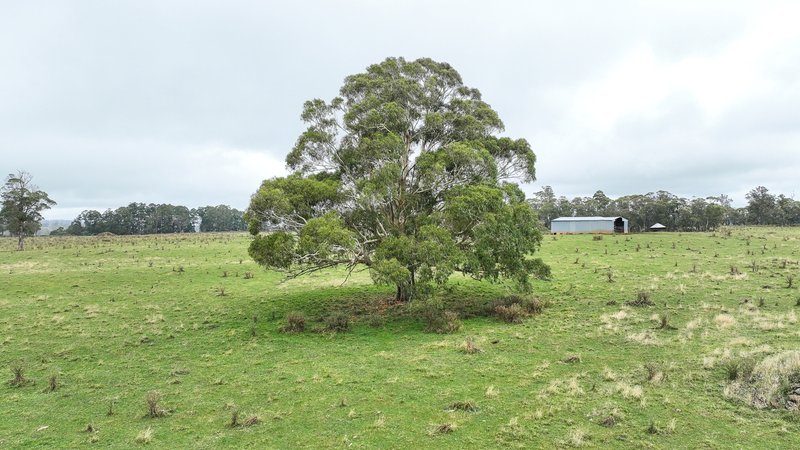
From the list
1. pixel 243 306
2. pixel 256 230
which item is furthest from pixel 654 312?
pixel 243 306

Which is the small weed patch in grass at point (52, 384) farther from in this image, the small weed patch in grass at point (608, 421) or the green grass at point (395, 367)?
the small weed patch in grass at point (608, 421)

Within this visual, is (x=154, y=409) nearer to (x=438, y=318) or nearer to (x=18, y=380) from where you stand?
(x=18, y=380)

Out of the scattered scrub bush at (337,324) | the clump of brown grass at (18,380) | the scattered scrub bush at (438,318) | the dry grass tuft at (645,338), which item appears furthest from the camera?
the scattered scrub bush at (337,324)

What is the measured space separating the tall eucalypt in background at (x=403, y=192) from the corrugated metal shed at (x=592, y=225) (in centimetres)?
5155

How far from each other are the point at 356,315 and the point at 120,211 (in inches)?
6073

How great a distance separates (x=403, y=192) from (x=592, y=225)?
57.2 m

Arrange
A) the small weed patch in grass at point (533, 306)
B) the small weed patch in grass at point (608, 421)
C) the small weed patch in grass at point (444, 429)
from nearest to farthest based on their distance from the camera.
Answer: the small weed patch in grass at point (608, 421) < the small weed patch in grass at point (444, 429) < the small weed patch in grass at point (533, 306)

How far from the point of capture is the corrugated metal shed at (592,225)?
229 feet

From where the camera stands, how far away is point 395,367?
1520 centimetres

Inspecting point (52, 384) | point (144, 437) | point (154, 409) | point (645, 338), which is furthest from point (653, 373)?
point (52, 384)

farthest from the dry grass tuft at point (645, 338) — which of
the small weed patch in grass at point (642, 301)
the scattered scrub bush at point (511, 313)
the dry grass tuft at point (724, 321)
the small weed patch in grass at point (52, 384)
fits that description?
the small weed patch in grass at point (52, 384)

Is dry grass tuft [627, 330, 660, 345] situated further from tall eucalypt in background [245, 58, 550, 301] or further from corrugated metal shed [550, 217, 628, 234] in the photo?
corrugated metal shed [550, 217, 628, 234]

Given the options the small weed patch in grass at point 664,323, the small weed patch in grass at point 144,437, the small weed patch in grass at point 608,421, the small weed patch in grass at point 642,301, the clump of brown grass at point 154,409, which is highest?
the small weed patch in grass at point 642,301

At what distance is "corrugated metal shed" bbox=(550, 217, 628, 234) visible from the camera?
69.7m
